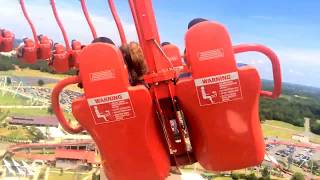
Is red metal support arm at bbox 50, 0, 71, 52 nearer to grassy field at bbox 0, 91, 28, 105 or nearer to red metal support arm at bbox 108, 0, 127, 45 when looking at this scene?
red metal support arm at bbox 108, 0, 127, 45

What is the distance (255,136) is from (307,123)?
Result: 42.1 metres

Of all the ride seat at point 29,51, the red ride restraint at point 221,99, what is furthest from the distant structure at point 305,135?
the red ride restraint at point 221,99

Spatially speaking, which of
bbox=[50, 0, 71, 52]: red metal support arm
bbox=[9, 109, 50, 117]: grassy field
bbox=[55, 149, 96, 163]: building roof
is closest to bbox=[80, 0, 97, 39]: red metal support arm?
bbox=[50, 0, 71, 52]: red metal support arm

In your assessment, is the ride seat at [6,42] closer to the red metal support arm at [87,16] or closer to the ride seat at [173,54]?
the red metal support arm at [87,16]

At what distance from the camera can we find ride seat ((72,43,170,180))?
8.87 feet

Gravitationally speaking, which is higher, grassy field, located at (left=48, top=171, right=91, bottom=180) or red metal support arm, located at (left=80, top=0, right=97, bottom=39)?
red metal support arm, located at (left=80, top=0, right=97, bottom=39)

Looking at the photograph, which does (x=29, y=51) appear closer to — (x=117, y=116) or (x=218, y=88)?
(x=117, y=116)

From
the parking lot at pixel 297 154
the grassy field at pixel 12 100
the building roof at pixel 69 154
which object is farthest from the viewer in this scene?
the grassy field at pixel 12 100

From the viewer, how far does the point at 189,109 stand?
2.80m

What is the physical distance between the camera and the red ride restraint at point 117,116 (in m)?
2.71

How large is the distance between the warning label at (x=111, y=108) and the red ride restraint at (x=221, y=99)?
28 cm

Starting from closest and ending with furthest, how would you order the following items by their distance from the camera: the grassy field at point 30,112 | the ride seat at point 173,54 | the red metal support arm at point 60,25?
the ride seat at point 173,54
the red metal support arm at point 60,25
the grassy field at point 30,112

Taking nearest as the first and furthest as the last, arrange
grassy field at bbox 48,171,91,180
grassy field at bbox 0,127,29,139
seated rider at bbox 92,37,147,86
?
seated rider at bbox 92,37,147,86 < grassy field at bbox 48,171,91,180 < grassy field at bbox 0,127,29,139

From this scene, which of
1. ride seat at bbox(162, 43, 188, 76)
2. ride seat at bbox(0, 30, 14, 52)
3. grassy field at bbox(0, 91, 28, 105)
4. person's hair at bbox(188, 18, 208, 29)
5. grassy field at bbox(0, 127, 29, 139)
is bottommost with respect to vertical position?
grassy field at bbox(0, 127, 29, 139)
